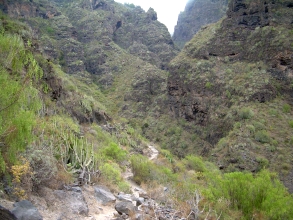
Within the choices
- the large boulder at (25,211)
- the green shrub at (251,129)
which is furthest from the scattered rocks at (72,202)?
the green shrub at (251,129)

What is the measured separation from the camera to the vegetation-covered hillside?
541 cm

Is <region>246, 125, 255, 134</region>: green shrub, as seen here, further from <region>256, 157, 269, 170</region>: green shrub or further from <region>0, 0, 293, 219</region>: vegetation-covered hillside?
<region>256, 157, 269, 170</region>: green shrub

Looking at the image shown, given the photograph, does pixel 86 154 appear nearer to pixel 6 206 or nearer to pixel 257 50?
pixel 6 206

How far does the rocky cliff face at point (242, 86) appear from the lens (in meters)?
25.8

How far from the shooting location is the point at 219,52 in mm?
39344

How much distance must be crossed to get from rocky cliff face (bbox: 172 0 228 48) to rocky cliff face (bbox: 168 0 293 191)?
1961 inches

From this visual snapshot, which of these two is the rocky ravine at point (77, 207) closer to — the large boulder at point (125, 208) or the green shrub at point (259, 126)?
the large boulder at point (125, 208)

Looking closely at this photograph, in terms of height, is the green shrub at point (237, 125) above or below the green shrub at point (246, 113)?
below

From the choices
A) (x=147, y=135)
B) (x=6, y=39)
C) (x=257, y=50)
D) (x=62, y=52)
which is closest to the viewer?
(x=6, y=39)

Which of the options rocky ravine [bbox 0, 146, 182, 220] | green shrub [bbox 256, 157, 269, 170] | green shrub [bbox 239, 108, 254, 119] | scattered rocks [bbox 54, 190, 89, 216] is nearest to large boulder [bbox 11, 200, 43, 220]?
rocky ravine [bbox 0, 146, 182, 220]

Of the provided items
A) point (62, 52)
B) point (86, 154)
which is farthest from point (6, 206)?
point (62, 52)

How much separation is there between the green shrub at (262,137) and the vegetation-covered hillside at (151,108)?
0.36 m

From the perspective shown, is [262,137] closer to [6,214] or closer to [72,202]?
[72,202]

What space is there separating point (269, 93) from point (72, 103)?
23.1m
